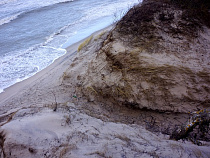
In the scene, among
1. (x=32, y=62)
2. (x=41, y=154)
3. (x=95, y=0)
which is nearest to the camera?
(x=41, y=154)

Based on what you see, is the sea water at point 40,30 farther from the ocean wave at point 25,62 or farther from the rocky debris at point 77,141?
the rocky debris at point 77,141

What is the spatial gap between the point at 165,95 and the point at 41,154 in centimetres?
281

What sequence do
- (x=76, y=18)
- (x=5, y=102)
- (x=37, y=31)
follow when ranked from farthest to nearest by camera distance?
(x=76, y=18) < (x=37, y=31) < (x=5, y=102)

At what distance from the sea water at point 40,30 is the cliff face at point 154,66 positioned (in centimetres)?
262

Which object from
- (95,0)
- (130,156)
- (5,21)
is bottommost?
(130,156)

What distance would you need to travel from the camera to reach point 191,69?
3471 mm

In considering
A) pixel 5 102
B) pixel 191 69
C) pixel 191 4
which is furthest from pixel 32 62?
pixel 191 4

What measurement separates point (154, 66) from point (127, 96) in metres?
1.00

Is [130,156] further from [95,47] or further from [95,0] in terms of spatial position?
[95,0]

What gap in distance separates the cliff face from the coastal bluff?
2 cm

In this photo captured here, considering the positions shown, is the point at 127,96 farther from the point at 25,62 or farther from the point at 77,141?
the point at 25,62

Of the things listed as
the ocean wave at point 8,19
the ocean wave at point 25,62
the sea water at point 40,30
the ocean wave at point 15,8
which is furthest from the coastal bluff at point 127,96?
the ocean wave at point 15,8

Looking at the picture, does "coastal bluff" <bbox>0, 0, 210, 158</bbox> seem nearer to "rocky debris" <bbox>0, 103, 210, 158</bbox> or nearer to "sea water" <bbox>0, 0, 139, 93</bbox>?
"rocky debris" <bbox>0, 103, 210, 158</bbox>

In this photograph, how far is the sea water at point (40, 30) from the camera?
21.9 ft
